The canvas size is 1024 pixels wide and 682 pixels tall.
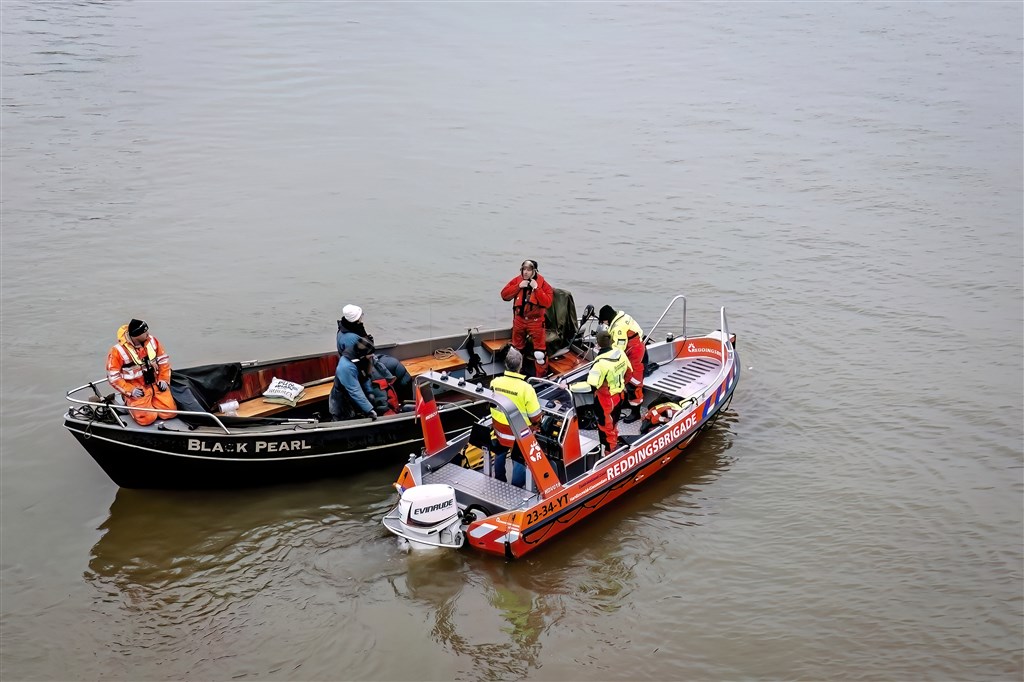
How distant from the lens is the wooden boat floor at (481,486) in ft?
29.4

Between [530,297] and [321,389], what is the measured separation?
8.93 feet

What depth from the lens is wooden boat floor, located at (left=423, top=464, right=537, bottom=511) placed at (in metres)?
8.96

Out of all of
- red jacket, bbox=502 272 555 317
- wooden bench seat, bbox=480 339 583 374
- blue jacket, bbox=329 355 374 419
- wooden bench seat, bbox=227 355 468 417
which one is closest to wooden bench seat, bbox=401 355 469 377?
wooden bench seat, bbox=227 355 468 417

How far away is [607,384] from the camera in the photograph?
9.60m

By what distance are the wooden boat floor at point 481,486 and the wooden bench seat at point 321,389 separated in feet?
3.49

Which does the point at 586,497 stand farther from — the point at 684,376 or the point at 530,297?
the point at 684,376

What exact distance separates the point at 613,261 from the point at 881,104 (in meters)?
11.5

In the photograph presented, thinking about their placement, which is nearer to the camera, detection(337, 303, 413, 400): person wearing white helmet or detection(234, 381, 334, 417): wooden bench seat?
detection(337, 303, 413, 400): person wearing white helmet

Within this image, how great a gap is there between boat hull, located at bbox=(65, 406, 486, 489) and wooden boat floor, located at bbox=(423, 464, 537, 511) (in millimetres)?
873

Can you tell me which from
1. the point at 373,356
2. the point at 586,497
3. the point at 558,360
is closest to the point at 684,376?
the point at 558,360

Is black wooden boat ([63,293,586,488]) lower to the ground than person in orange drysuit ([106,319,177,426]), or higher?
lower

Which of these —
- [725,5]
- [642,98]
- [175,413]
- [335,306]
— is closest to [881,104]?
[642,98]

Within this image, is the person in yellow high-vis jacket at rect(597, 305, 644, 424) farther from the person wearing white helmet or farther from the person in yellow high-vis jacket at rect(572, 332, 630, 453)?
the person wearing white helmet

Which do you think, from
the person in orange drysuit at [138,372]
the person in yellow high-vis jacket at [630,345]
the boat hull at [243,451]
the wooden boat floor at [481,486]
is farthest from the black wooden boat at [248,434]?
the person in yellow high-vis jacket at [630,345]
